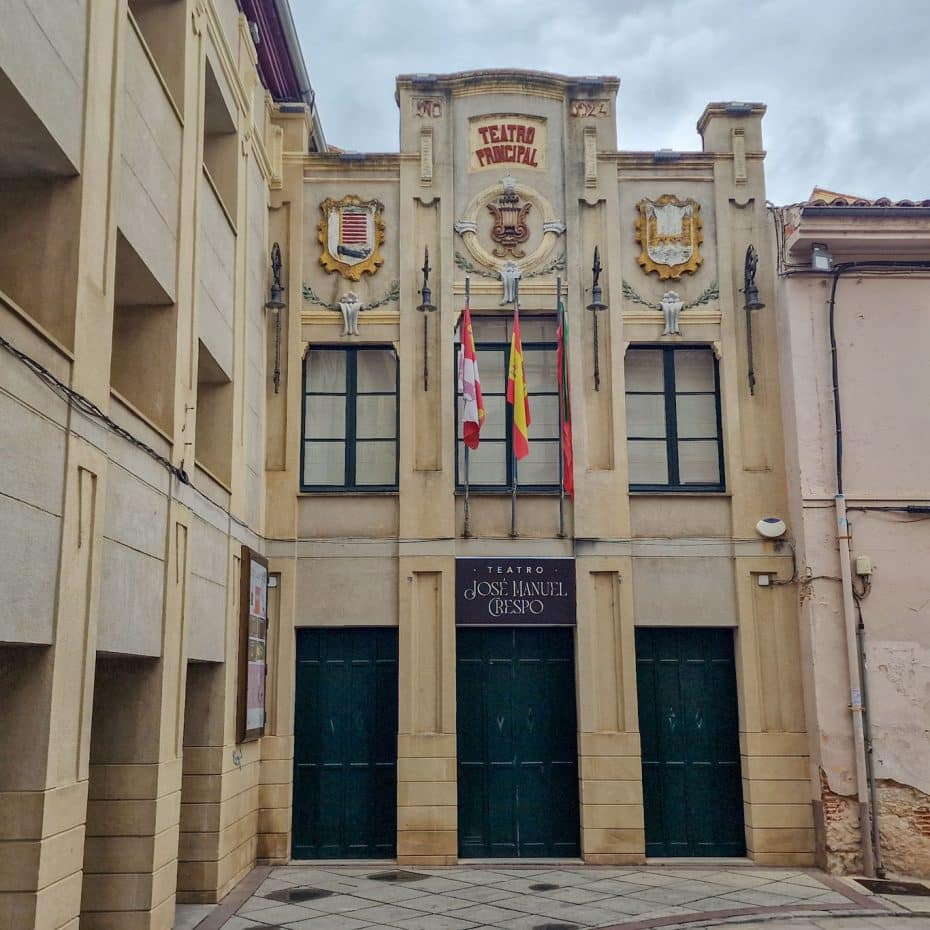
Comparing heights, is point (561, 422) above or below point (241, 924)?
above

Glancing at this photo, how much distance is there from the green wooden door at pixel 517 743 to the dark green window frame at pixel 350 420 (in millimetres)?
2502

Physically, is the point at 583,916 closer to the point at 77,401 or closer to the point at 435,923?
the point at 435,923

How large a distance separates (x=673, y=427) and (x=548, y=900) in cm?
648

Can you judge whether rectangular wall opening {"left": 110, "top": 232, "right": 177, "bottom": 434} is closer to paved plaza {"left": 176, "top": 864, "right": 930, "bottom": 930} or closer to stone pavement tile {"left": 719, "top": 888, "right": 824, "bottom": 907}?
paved plaza {"left": 176, "top": 864, "right": 930, "bottom": 930}

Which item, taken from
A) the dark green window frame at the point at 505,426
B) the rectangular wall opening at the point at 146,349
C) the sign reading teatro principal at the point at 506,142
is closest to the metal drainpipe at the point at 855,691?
the dark green window frame at the point at 505,426

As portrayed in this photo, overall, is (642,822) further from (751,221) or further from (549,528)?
(751,221)

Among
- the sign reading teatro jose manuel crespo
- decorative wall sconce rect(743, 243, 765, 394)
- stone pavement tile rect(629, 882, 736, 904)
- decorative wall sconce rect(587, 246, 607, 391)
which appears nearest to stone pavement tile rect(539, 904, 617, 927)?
stone pavement tile rect(629, 882, 736, 904)

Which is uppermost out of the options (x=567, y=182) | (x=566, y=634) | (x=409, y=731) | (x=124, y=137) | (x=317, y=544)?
(x=567, y=182)

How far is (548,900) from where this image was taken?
11930mm

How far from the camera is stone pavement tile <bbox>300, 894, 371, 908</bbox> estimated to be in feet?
37.8

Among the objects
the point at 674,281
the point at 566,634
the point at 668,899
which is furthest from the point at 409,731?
the point at 674,281

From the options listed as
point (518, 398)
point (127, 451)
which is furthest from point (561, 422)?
point (127, 451)

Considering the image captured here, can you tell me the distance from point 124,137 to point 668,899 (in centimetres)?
945

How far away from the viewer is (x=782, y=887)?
12.6 metres
